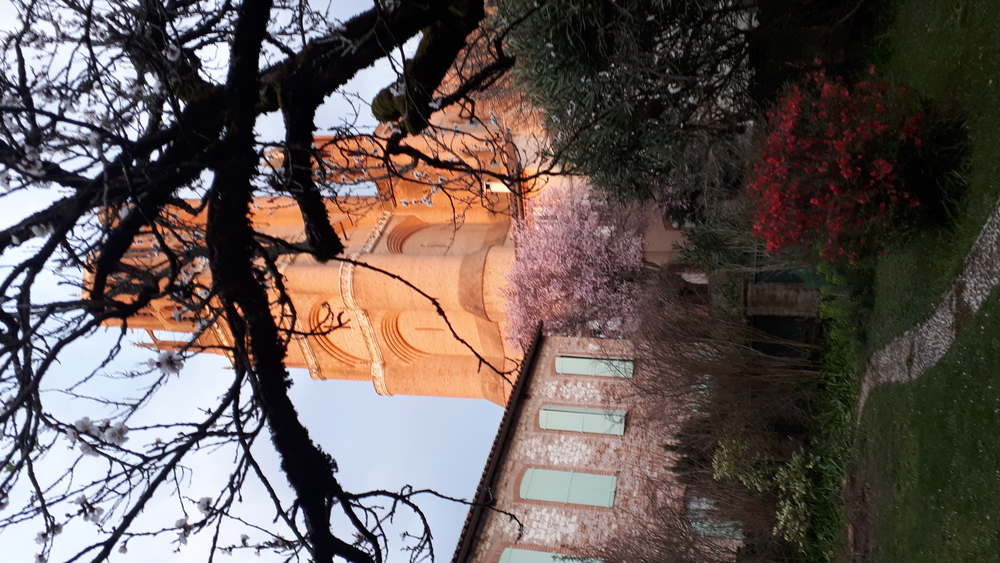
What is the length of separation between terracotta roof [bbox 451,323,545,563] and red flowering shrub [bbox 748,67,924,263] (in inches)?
246

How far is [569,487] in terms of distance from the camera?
13875 millimetres

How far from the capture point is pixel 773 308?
40.5 feet

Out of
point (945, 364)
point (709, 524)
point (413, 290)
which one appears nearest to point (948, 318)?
point (945, 364)

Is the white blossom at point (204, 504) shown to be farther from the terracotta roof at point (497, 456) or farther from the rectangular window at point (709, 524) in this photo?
the rectangular window at point (709, 524)

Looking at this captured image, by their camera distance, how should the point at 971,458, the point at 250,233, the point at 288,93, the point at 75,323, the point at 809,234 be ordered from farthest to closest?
the point at 809,234 < the point at 971,458 < the point at 288,93 < the point at 250,233 < the point at 75,323

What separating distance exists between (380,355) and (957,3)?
17.1 m

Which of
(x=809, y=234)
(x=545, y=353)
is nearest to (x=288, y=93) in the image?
(x=809, y=234)

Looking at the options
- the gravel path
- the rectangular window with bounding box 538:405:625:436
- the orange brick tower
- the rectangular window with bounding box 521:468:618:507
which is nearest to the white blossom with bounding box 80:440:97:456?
the gravel path

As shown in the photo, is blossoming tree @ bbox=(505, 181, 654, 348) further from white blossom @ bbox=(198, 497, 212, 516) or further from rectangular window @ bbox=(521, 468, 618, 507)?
white blossom @ bbox=(198, 497, 212, 516)

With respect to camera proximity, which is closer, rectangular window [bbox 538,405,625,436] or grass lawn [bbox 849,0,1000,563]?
grass lawn [bbox 849,0,1000,563]

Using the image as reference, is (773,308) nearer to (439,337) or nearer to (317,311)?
(439,337)

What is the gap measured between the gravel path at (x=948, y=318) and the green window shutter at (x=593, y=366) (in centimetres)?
673

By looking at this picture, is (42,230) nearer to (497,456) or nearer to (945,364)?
(945,364)

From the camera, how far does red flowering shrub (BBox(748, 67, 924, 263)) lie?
6.89 meters
